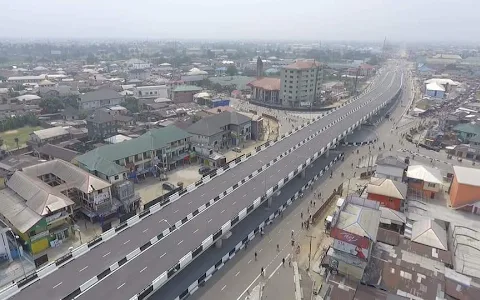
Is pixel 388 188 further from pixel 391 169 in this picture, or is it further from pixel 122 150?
pixel 122 150

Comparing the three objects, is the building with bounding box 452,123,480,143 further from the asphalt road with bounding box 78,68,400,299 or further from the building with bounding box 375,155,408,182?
the asphalt road with bounding box 78,68,400,299

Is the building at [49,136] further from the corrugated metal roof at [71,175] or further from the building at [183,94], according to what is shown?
the building at [183,94]

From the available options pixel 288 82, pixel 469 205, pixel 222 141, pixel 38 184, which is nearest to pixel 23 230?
pixel 38 184

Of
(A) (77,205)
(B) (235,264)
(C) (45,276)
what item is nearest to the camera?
(C) (45,276)

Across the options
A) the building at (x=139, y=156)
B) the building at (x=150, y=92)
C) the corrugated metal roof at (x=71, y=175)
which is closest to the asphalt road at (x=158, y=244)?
the corrugated metal roof at (x=71, y=175)

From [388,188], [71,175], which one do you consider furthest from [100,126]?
[388,188]

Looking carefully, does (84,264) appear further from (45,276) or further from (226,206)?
(226,206)

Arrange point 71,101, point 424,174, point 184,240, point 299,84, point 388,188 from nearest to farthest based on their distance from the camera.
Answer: point 184,240, point 388,188, point 424,174, point 71,101, point 299,84

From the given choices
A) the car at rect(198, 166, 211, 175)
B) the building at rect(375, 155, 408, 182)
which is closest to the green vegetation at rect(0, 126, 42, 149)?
the car at rect(198, 166, 211, 175)
